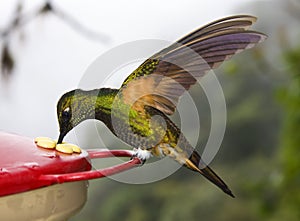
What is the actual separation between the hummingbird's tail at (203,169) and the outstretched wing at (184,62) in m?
0.07

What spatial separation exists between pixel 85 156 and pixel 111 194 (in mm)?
1932

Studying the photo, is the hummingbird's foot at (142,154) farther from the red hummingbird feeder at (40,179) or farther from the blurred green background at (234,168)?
the blurred green background at (234,168)

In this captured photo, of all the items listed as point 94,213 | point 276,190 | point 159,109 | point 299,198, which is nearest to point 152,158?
point 159,109

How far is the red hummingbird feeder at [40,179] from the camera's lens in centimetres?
66

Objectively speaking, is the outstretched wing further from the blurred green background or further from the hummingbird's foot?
the blurred green background

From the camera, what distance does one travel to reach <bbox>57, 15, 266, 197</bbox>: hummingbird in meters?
0.68

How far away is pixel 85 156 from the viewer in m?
0.77

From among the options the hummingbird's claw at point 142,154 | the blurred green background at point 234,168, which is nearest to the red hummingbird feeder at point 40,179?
the hummingbird's claw at point 142,154

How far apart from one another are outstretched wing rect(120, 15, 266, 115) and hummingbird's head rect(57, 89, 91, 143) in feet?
0.19

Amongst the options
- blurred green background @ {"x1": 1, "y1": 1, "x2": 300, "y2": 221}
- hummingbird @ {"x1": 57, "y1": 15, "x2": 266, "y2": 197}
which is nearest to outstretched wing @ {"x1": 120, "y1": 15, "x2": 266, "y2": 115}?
hummingbird @ {"x1": 57, "y1": 15, "x2": 266, "y2": 197}

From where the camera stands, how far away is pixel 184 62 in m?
0.72

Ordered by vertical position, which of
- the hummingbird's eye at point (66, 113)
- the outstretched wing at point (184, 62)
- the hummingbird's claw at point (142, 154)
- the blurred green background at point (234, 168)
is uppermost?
the outstretched wing at point (184, 62)

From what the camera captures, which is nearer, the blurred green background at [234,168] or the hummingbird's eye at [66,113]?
the hummingbird's eye at [66,113]

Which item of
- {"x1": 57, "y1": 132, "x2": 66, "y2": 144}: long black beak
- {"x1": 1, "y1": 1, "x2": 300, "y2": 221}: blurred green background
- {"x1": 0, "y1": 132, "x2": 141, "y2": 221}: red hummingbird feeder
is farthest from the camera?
{"x1": 1, "y1": 1, "x2": 300, "y2": 221}: blurred green background
